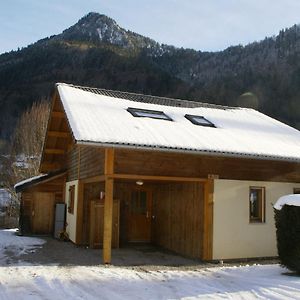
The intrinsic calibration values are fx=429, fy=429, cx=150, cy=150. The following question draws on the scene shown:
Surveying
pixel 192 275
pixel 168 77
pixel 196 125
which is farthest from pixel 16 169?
pixel 168 77

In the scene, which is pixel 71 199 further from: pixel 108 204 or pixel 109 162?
pixel 109 162

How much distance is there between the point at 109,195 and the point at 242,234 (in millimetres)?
4268

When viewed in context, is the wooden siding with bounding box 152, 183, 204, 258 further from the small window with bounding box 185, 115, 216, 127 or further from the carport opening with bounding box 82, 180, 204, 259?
the small window with bounding box 185, 115, 216, 127

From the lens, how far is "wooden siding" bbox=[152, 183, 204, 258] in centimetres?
1234

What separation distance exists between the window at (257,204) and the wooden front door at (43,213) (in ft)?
30.7

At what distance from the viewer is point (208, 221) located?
39.0 ft

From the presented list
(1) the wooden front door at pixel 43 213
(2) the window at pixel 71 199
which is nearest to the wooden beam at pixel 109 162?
(2) the window at pixel 71 199

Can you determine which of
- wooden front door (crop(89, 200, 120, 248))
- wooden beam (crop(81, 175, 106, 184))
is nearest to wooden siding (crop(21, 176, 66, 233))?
wooden front door (crop(89, 200, 120, 248))

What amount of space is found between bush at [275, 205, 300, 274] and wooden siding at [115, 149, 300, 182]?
117 inches

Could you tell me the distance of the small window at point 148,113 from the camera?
13.4 meters

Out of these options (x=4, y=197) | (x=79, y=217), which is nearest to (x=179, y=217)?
(x=79, y=217)

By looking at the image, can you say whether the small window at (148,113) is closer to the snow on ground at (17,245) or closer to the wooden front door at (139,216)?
the wooden front door at (139,216)

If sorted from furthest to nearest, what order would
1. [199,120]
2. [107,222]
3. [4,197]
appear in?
[4,197], [199,120], [107,222]

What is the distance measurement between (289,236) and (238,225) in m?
3.33
